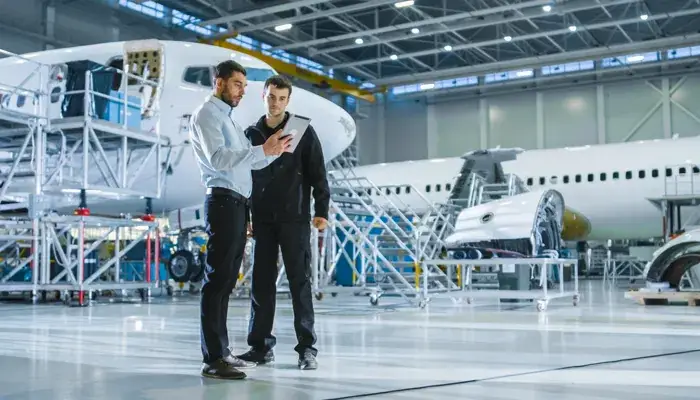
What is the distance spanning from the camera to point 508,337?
612cm

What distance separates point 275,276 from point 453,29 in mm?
24627

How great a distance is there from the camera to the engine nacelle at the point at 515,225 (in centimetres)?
1116

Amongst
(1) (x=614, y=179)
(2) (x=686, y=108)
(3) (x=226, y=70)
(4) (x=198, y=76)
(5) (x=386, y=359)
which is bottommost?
(5) (x=386, y=359)

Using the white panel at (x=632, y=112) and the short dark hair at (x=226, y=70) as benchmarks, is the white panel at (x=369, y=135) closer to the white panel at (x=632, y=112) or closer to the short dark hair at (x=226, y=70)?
the white panel at (x=632, y=112)

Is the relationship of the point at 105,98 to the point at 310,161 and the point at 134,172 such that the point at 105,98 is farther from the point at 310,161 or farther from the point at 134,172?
the point at 310,161

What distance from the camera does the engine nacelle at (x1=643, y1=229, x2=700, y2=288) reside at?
34.8 ft

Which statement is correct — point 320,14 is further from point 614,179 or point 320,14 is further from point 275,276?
point 275,276

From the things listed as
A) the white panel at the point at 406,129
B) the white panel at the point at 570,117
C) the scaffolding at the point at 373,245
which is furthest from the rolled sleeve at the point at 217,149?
the white panel at the point at 406,129

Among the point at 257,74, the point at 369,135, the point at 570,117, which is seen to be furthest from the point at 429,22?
the point at 257,74

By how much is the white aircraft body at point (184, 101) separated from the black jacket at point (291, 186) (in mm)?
6858

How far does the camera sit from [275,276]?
185 inches

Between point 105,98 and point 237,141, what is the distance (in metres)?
7.72

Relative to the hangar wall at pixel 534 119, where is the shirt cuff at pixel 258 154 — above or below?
below

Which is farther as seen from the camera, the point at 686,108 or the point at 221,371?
the point at 686,108
